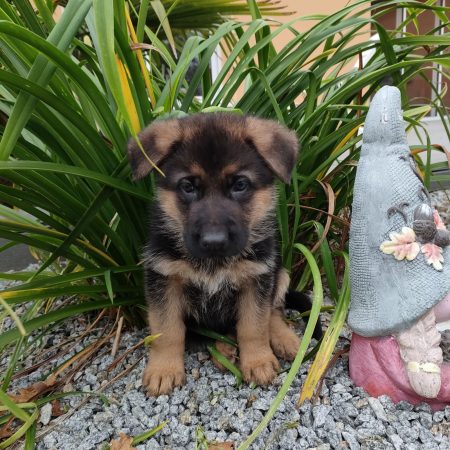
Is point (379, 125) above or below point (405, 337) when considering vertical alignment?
above

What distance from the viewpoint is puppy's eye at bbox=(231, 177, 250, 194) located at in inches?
69.5

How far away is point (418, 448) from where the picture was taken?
143 centimetres

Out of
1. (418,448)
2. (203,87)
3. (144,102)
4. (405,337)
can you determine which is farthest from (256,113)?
(418,448)

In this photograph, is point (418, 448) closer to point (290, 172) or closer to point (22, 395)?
point (290, 172)

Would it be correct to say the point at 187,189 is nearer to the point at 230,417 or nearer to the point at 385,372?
the point at 230,417

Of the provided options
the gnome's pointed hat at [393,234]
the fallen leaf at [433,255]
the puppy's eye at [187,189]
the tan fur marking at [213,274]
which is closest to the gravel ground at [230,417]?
the gnome's pointed hat at [393,234]

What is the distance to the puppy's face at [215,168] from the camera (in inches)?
65.0

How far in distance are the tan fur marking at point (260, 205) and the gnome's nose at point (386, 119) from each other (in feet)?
1.64

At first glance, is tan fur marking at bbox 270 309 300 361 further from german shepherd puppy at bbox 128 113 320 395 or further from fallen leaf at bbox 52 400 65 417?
fallen leaf at bbox 52 400 65 417

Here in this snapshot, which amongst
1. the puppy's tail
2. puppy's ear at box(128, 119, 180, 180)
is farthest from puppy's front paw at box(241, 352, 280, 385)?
puppy's ear at box(128, 119, 180, 180)

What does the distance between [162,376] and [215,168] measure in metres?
0.89

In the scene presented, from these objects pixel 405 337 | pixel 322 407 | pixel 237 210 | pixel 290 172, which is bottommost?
pixel 322 407

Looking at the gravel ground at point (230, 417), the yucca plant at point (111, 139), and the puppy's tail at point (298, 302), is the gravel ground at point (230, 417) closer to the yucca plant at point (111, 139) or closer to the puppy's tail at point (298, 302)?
the yucca plant at point (111, 139)

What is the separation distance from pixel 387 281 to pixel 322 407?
0.53 metres
